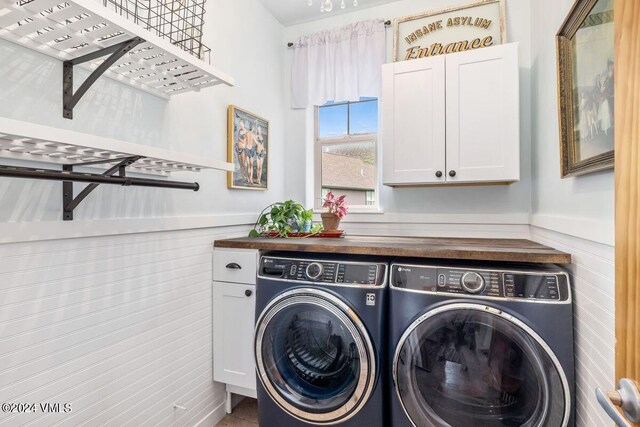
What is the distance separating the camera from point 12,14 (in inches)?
37.0

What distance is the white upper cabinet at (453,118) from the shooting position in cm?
190

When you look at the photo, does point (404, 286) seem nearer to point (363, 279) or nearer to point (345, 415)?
point (363, 279)

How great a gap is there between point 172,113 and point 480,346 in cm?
183

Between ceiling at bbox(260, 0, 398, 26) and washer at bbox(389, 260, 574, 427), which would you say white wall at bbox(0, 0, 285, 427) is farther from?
washer at bbox(389, 260, 574, 427)

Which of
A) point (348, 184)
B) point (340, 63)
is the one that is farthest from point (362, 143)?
point (340, 63)

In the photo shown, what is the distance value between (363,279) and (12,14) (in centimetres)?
155

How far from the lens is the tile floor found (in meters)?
1.93

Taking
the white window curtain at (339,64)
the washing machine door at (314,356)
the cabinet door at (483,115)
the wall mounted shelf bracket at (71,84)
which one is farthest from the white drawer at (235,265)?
the white window curtain at (339,64)

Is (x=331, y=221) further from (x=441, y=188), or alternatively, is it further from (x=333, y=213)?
(x=441, y=188)

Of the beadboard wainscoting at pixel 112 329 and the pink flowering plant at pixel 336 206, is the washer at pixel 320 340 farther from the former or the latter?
the pink flowering plant at pixel 336 206

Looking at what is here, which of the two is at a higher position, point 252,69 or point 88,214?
point 252,69

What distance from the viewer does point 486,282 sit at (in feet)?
4.46

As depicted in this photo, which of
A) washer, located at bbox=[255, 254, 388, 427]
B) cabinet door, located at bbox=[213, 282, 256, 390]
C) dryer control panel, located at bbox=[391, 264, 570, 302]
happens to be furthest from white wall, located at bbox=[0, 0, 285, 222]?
dryer control panel, located at bbox=[391, 264, 570, 302]

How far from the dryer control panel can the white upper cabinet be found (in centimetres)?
77
